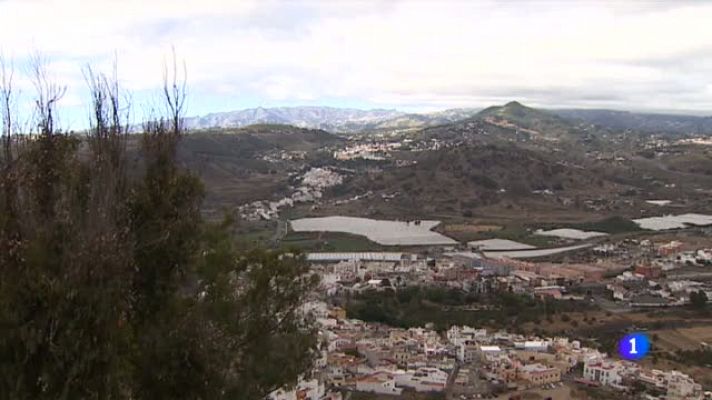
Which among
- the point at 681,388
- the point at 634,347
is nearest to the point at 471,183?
the point at 634,347

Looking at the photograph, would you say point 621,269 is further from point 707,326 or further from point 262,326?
point 262,326

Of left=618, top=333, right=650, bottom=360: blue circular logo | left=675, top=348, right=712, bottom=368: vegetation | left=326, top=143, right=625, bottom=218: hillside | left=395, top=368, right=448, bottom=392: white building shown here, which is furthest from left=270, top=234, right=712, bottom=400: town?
left=326, top=143, right=625, bottom=218: hillside

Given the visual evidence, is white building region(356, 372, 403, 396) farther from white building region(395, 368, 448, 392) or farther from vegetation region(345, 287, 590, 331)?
vegetation region(345, 287, 590, 331)

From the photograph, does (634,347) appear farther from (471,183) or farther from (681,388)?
(471,183)

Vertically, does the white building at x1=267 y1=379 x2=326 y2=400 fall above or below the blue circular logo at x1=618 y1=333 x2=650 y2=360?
above

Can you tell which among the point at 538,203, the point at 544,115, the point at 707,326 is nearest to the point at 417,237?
the point at 538,203

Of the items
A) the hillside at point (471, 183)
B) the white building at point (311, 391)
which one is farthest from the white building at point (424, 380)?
the hillside at point (471, 183)

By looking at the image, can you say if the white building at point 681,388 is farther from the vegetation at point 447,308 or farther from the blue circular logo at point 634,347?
the vegetation at point 447,308
